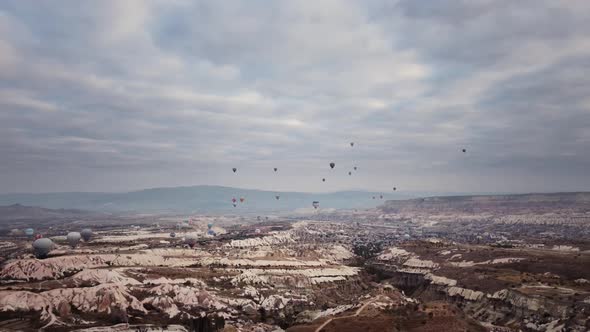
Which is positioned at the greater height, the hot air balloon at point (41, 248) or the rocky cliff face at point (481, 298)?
the hot air balloon at point (41, 248)

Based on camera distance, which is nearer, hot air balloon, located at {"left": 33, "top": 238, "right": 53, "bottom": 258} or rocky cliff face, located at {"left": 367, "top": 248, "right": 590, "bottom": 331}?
rocky cliff face, located at {"left": 367, "top": 248, "right": 590, "bottom": 331}

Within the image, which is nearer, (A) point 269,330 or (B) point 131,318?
(A) point 269,330

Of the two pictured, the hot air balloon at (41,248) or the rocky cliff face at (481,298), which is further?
the hot air balloon at (41,248)

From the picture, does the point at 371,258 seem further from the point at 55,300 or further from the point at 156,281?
the point at 55,300

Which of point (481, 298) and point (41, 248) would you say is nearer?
point (481, 298)

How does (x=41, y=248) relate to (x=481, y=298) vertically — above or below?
above

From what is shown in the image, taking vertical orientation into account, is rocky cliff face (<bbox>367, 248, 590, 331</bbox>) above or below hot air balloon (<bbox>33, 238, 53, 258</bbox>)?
below

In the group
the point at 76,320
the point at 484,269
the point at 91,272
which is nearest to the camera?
the point at 76,320

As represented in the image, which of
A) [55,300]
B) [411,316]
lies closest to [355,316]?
[411,316]

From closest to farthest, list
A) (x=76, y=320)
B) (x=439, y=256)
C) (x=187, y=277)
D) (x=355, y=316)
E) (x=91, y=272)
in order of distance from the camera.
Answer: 1. (x=355, y=316)
2. (x=76, y=320)
3. (x=91, y=272)
4. (x=187, y=277)
5. (x=439, y=256)

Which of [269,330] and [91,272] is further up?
[91,272]
